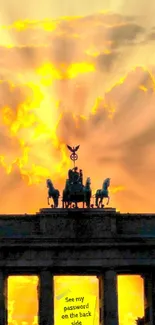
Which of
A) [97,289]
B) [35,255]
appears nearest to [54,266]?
[35,255]

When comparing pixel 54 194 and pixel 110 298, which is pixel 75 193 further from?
pixel 110 298

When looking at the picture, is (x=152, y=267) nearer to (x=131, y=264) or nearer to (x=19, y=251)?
(x=131, y=264)

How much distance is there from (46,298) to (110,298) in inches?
233

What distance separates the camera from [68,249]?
94.4 metres

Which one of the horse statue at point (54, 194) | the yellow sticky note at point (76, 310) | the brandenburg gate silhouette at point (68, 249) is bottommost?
the yellow sticky note at point (76, 310)

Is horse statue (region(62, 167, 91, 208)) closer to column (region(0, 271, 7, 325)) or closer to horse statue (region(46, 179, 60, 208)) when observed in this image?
horse statue (region(46, 179, 60, 208))

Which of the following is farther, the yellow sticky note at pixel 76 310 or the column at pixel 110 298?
the column at pixel 110 298

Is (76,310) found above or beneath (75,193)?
beneath

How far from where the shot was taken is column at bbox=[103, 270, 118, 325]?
308 ft

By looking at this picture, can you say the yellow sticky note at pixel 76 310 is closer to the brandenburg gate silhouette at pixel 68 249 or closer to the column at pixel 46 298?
the column at pixel 46 298

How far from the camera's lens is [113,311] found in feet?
309

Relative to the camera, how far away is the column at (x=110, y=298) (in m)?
93.9

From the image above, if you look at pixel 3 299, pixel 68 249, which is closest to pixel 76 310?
pixel 68 249

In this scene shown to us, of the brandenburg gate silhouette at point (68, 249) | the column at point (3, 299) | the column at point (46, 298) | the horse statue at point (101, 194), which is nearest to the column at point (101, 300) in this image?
the brandenburg gate silhouette at point (68, 249)
